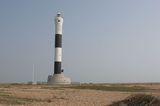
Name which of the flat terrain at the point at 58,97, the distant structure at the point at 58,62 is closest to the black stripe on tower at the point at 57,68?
the distant structure at the point at 58,62

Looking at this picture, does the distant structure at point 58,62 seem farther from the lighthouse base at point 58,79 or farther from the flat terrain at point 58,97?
the flat terrain at point 58,97

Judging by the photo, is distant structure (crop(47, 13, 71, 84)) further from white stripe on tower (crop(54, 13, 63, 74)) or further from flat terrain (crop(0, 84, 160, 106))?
flat terrain (crop(0, 84, 160, 106))

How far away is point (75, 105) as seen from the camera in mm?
28656

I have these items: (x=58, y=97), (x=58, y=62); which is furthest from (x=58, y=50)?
(x=58, y=97)

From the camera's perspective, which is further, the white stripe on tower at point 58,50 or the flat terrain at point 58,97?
the white stripe on tower at point 58,50

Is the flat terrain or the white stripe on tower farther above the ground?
the white stripe on tower

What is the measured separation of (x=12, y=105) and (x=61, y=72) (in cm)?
5156

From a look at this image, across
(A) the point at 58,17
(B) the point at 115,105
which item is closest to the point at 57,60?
(A) the point at 58,17

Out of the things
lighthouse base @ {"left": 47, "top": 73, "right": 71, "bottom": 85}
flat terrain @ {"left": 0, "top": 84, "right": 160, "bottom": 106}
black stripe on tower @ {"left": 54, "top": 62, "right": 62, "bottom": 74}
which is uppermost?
black stripe on tower @ {"left": 54, "top": 62, "right": 62, "bottom": 74}

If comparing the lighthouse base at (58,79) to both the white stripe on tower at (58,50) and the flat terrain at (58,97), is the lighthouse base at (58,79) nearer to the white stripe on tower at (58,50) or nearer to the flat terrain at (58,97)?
the white stripe on tower at (58,50)

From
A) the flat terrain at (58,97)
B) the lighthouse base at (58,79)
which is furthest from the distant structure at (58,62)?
the flat terrain at (58,97)

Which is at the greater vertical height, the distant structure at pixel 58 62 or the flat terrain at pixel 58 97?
the distant structure at pixel 58 62

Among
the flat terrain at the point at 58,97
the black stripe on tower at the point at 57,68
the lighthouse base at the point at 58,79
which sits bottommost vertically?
the flat terrain at the point at 58,97

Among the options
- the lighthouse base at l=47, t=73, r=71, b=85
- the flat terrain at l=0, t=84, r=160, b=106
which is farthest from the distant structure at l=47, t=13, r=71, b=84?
the flat terrain at l=0, t=84, r=160, b=106
